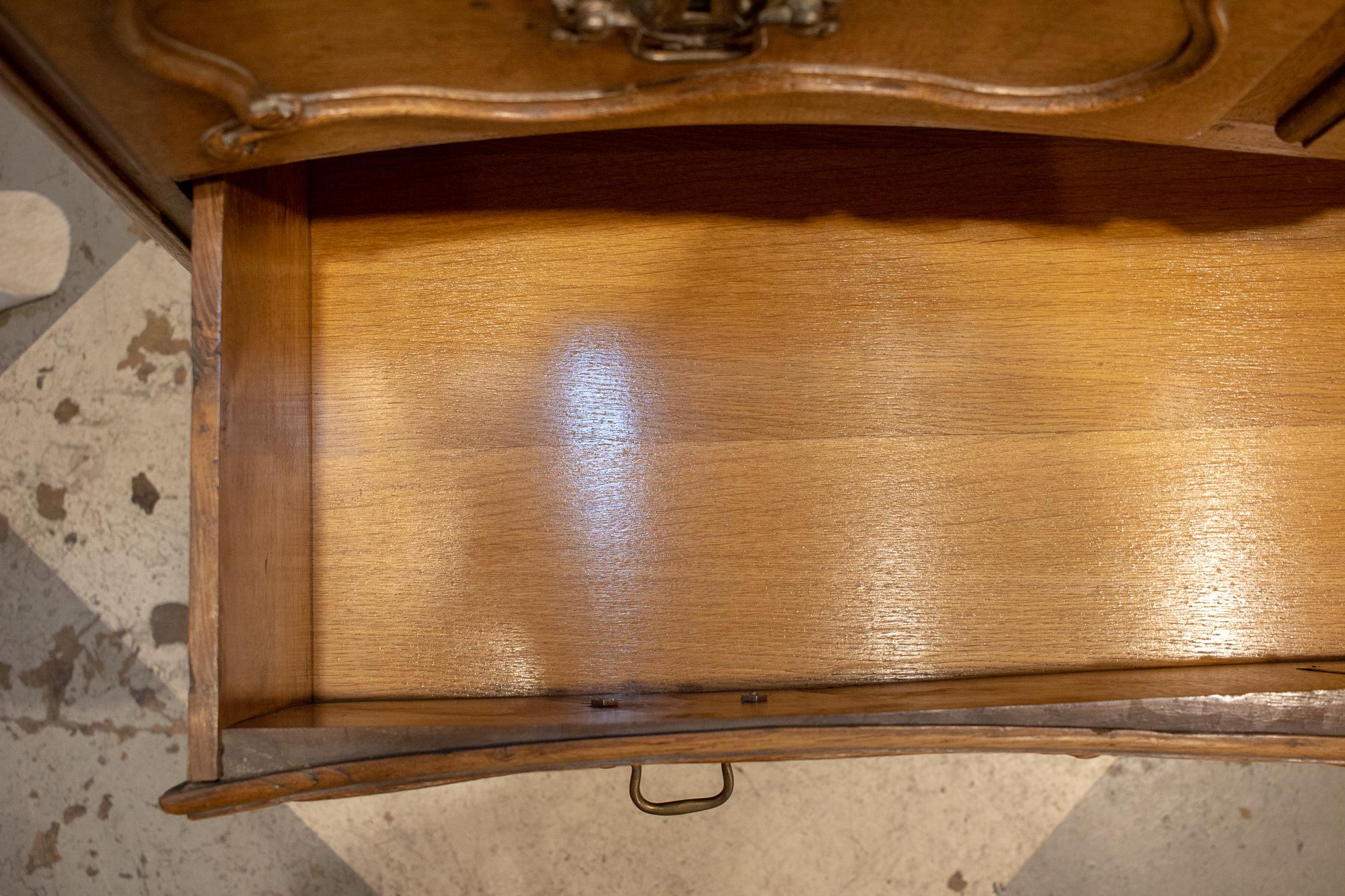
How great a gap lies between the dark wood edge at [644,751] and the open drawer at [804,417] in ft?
0.53

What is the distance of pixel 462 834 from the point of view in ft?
5.12

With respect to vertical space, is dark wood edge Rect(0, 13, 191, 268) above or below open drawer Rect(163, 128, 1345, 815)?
above

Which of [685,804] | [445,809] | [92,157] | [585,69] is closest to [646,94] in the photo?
[585,69]

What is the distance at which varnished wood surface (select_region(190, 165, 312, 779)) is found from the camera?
82 cm

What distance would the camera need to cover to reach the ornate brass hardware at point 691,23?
0.61 m

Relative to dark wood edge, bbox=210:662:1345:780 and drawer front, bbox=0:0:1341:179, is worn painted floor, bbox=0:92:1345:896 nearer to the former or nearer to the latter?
dark wood edge, bbox=210:662:1345:780

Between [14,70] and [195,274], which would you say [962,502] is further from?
[14,70]

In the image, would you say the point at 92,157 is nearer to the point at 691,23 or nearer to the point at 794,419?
the point at 691,23

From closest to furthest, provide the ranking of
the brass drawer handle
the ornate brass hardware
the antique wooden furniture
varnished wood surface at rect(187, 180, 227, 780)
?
1. the ornate brass hardware
2. varnished wood surface at rect(187, 180, 227, 780)
3. the antique wooden furniture
4. the brass drawer handle

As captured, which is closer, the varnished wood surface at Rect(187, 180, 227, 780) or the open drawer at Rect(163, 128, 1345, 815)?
the varnished wood surface at Rect(187, 180, 227, 780)

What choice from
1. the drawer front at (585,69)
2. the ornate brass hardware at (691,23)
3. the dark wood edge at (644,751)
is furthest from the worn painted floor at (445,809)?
the ornate brass hardware at (691,23)

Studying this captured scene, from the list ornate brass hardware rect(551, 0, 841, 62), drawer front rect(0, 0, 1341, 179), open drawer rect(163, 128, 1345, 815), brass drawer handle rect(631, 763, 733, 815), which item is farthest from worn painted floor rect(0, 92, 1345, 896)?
ornate brass hardware rect(551, 0, 841, 62)

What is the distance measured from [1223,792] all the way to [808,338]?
1.17 meters

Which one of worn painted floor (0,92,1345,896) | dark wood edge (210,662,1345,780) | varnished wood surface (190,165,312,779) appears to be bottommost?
worn painted floor (0,92,1345,896)
